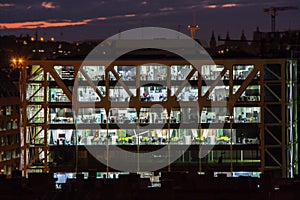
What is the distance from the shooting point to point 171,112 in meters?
29.8

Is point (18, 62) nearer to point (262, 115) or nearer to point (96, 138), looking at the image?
point (96, 138)

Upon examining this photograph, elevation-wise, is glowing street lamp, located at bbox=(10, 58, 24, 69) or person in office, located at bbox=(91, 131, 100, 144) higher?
glowing street lamp, located at bbox=(10, 58, 24, 69)

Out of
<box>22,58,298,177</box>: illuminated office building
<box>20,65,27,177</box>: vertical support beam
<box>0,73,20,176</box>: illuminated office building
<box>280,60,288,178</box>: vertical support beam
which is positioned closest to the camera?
<box>280,60,288,178</box>: vertical support beam

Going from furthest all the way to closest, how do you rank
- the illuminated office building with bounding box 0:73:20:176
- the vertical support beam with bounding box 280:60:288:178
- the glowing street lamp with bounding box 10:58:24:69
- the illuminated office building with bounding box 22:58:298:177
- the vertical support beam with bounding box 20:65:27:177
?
1. the illuminated office building with bounding box 0:73:20:176
2. the glowing street lamp with bounding box 10:58:24:69
3. the vertical support beam with bounding box 20:65:27:177
4. the illuminated office building with bounding box 22:58:298:177
5. the vertical support beam with bounding box 280:60:288:178

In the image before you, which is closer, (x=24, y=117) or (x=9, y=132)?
(x=24, y=117)

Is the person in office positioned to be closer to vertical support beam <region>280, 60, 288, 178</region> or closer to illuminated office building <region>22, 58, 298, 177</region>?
illuminated office building <region>22, 58, 298, 177</region>

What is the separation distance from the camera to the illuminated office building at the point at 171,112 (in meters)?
29.6

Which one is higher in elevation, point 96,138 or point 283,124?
point 283,124

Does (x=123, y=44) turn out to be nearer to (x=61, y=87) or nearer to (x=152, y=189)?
(x=61, y=87)

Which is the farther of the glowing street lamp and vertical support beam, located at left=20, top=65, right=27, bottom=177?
the glowing street lamp

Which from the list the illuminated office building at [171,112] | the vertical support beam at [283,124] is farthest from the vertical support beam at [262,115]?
the vertical support beam at [283,124]

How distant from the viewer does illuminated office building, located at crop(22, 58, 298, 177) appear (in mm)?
29609

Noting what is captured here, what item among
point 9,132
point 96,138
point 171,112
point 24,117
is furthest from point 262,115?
point 9,132

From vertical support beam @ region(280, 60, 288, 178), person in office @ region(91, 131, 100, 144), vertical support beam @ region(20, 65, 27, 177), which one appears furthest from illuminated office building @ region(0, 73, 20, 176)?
vertical support beam @ region(280, 60, 288, 178)
